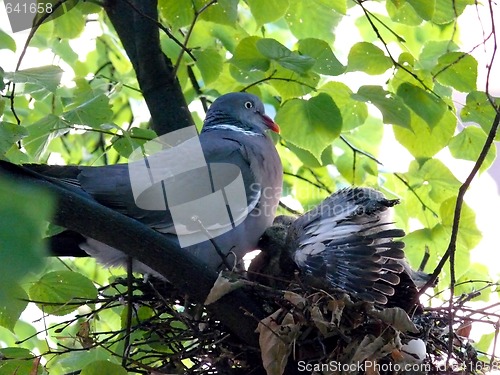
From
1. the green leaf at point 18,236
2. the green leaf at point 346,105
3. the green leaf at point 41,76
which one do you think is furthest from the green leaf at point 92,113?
the green leaf at point 18,236

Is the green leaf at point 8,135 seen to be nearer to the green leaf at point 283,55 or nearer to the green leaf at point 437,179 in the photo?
the green leaf at point 283,55

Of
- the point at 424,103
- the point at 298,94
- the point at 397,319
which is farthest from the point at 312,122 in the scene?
the point at 397,319

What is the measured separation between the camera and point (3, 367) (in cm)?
191

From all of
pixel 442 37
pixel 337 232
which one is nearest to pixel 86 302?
pixel 337 232

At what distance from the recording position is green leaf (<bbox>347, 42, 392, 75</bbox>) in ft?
7.63

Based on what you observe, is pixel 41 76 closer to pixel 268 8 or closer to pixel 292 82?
pixel 268 8

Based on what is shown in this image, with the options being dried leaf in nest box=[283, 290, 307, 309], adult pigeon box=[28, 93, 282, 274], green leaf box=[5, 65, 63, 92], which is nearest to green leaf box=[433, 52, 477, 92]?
adult pigeon box=[28, 93, 282, 274]

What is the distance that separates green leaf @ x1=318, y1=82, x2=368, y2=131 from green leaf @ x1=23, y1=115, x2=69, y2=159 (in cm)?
98

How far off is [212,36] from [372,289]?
1446 mm

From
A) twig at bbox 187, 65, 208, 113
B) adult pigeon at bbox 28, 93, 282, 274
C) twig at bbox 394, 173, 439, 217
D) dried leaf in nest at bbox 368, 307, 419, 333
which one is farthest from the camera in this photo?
twig at bbox 187, 65, 208, 113

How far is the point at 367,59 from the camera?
2.34 meters

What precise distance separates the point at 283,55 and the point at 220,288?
97 cm

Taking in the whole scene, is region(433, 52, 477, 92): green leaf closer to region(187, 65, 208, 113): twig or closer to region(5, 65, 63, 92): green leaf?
region(187, 65, 208, 113): twig

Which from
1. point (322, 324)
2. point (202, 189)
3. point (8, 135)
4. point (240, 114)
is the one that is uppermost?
point (240, 114)
